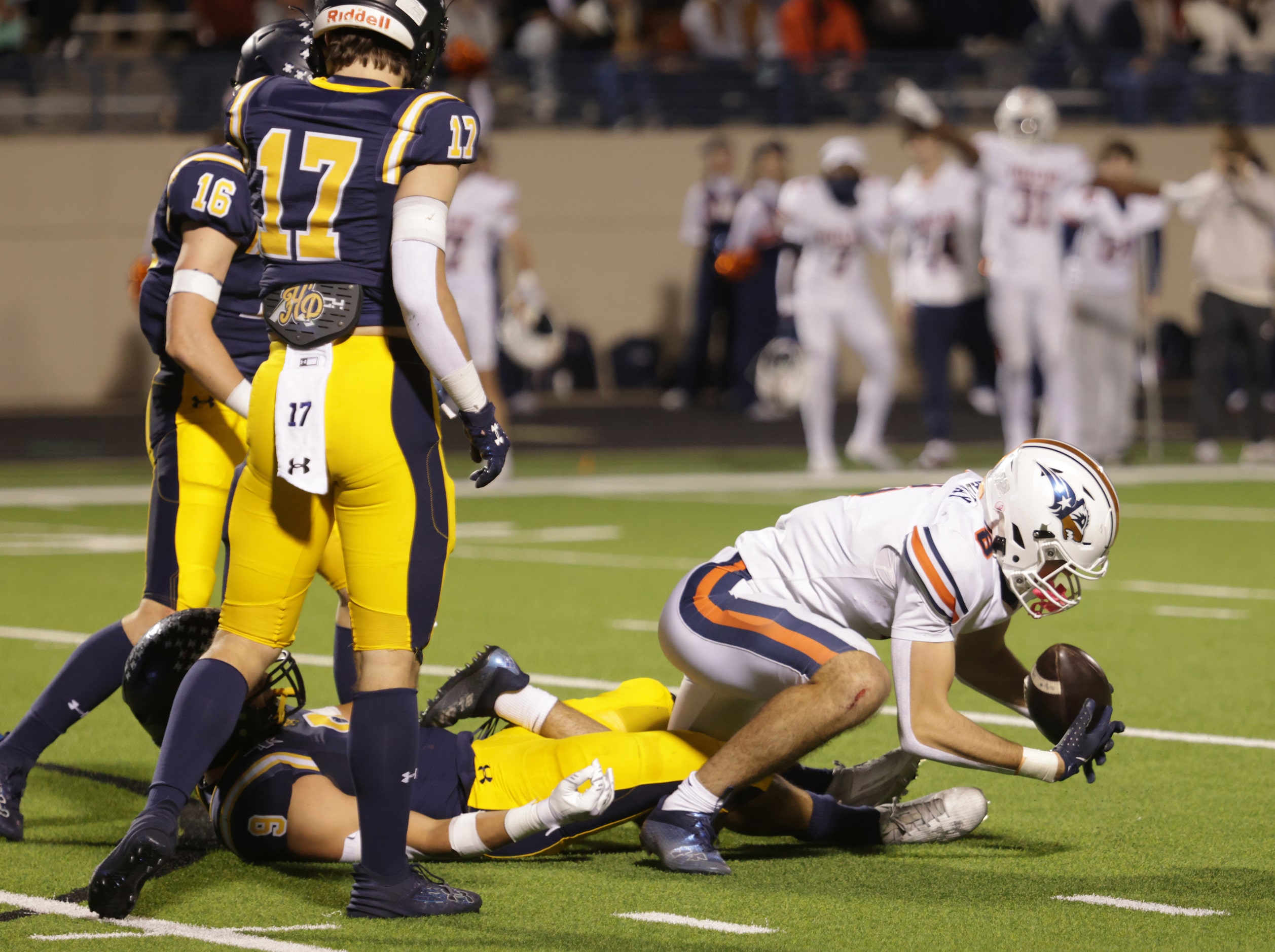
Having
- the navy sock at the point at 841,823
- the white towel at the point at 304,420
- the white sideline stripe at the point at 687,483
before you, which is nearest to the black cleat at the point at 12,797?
the white towel at the point at 304,420

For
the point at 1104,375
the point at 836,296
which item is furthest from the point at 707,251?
the point at 1104,375

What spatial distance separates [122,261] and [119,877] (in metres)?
18.2

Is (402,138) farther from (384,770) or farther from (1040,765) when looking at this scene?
(1040,765)

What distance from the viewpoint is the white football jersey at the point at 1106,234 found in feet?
47.5

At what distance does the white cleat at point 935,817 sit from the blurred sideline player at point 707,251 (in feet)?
50.7

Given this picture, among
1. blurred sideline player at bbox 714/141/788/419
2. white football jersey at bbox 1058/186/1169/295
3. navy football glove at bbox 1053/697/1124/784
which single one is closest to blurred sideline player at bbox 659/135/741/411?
blurred sideline player at bbox 714/141/788/419

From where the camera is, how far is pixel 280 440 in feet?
13.6

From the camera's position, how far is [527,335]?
17422 mm

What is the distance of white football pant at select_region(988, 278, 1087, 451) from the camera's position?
14.3 metres

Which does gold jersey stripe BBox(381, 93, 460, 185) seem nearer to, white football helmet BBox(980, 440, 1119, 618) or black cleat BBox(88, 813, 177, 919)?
black cleat BBox(88, 813, 177, 919)

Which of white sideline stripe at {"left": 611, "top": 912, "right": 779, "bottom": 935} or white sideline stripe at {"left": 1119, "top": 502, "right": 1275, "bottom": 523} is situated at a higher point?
white sideline stripe at {"left": 611, "top": 912, "right": 779, "bottom": 935}

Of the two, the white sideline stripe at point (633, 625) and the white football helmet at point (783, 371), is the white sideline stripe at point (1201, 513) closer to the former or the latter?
the white football helmet at point (783, 371)

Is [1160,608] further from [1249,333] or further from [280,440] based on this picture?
[1249,333]

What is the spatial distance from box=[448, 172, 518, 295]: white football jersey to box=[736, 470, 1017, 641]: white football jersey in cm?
933
